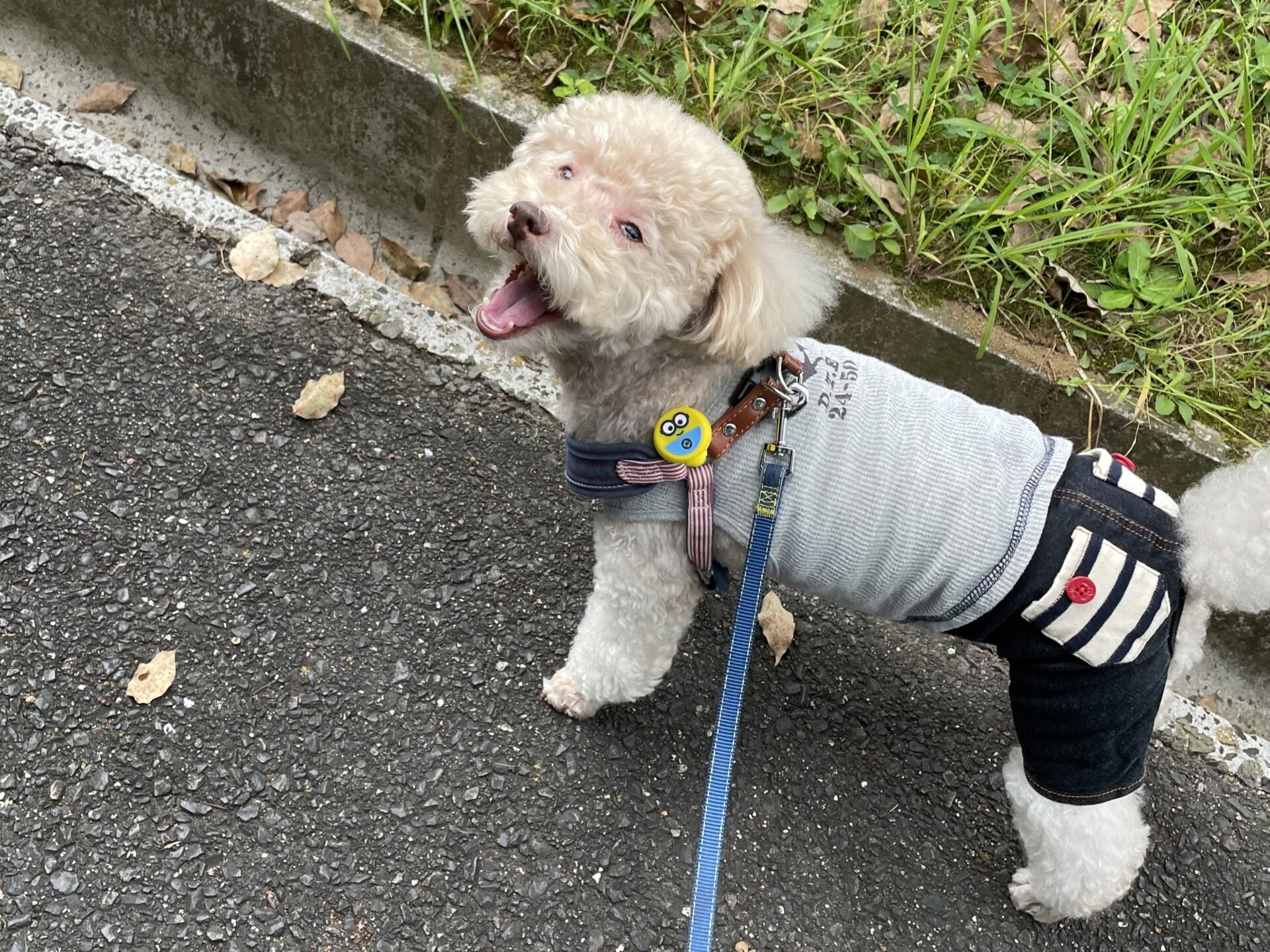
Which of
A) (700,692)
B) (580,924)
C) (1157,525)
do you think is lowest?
(580,924)

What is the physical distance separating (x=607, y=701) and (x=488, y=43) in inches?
86.4

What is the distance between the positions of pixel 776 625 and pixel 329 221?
2077 millimetres

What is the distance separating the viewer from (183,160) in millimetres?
3146

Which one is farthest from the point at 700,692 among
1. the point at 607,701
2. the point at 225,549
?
Answer: the point at 225,549

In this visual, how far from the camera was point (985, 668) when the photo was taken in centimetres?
254

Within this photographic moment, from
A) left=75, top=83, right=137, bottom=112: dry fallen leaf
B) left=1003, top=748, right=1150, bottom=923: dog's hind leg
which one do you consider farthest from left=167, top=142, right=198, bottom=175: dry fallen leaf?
left=1003, top=748, right=1150, bottom=923: dog's hind leg

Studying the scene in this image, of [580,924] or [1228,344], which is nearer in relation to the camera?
[580,924]

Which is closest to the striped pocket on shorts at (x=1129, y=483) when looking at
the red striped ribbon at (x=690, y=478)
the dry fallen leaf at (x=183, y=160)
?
the red striped ribbon at (x=690, y=478)

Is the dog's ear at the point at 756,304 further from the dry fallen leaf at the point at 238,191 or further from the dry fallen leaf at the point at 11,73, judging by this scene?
the dry fallen leaf at the point at 11,73

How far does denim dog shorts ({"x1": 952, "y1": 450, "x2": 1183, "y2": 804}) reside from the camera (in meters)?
1.68

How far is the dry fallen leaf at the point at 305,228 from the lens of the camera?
3.04 meters

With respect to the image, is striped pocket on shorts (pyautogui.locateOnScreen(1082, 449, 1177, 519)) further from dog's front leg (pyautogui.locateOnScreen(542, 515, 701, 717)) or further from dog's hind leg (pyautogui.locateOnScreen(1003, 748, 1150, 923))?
dog's front leg (pyautogui.locateOnScreen(542, 515, 701, 717))

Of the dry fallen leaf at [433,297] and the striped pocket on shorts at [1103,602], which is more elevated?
the striped pocket on shorts at [1103,602]

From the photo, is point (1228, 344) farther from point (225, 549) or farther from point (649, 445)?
point (225, 549)
